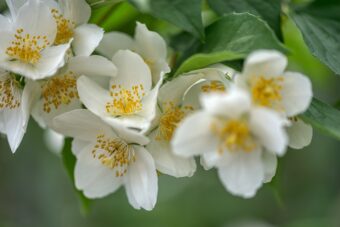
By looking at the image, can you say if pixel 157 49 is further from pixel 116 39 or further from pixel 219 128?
pixel 219 128

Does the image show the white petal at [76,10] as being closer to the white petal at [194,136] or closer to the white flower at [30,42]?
the white flower at [30,42]

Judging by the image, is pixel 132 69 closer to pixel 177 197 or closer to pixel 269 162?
pixel 269 162

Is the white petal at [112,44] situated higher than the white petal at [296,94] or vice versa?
the white petal at [296,94]

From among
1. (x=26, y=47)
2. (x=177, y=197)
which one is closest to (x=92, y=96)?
(x=26, y=47)

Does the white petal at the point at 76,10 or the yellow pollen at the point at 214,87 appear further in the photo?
the white petal at the point at 76,10

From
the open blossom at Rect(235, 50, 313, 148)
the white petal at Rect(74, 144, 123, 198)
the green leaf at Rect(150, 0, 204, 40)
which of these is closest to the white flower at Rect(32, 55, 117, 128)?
the white petal at Rect(74, 144, 123, 198)

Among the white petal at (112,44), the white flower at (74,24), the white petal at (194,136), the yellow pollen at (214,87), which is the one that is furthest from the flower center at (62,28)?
the white petal at (194,136)

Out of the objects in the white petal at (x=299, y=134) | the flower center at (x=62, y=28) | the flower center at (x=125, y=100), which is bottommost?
the white petal at (x=299, y=134)

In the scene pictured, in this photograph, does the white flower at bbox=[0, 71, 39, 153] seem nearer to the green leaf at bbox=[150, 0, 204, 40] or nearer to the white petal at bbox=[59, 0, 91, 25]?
the white petal at bbox=[59, 0, 91, 25]
